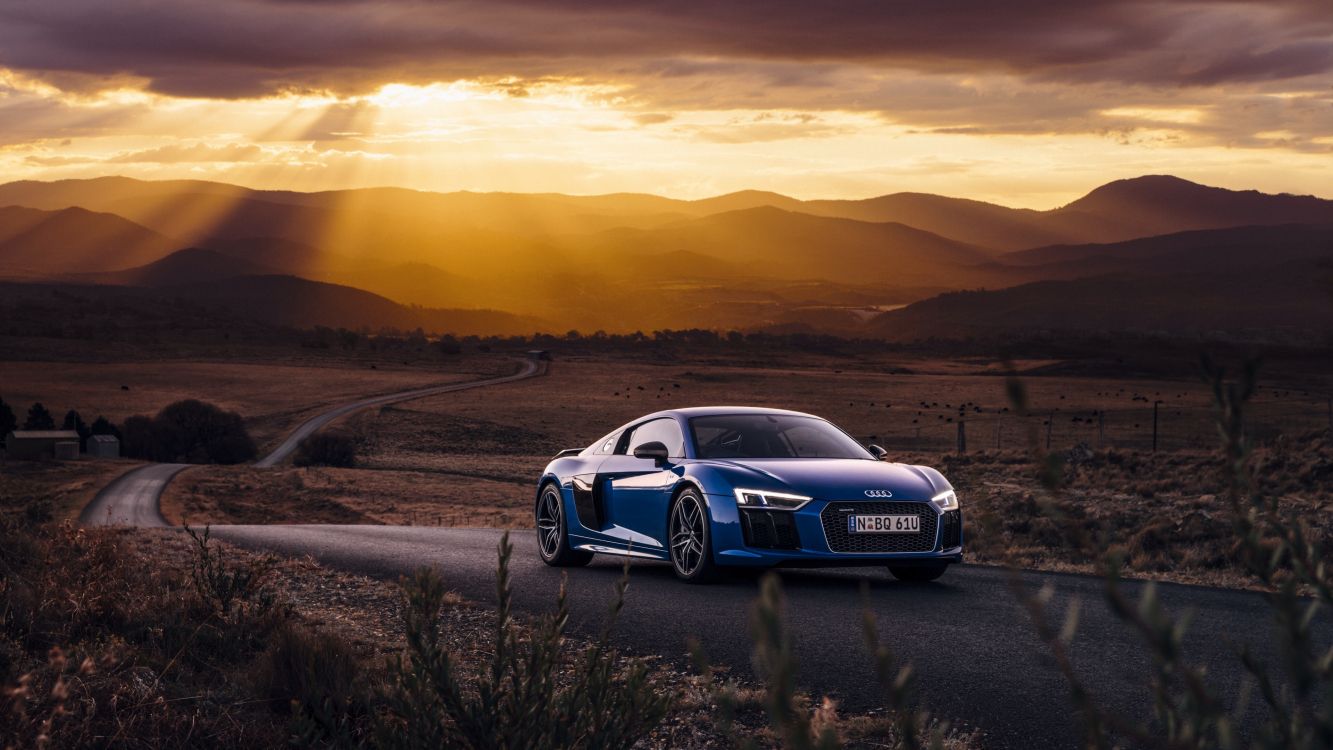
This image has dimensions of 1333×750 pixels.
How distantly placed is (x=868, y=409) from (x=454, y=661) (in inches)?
3061

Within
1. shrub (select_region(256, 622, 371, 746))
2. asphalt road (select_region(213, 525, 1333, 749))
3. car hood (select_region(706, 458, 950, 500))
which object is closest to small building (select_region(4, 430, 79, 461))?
asphalt road (select_region(213, 525, 1333, 749))

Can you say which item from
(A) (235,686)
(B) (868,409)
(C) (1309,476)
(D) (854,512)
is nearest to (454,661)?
(A) (235,686)

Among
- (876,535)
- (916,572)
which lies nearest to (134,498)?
(916,572)

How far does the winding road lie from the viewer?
7.29 m

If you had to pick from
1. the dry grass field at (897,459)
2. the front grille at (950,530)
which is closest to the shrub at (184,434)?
the dry grass field at (897,459)

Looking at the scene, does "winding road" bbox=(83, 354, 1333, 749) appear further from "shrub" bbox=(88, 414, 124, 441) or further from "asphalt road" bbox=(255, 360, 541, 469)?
"shrub" bbox=(88, 414, 124, 441)

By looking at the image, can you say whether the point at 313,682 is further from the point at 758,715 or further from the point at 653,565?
the point at 653,565

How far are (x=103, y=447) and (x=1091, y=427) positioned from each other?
49718 millimetres

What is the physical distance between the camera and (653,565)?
14.2 meters

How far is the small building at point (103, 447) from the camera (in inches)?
2680

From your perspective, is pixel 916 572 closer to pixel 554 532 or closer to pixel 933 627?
pixel 933 627

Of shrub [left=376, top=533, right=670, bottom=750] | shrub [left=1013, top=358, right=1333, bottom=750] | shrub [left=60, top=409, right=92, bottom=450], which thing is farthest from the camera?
shrub [left=60, top=409, right=92, bottom=450]

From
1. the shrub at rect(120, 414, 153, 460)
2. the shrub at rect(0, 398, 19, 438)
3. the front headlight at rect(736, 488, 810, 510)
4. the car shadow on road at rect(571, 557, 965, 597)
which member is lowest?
the shrub at rect(120, 414, 153, 460)

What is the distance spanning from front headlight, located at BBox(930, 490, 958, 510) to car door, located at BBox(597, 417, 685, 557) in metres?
2.32
